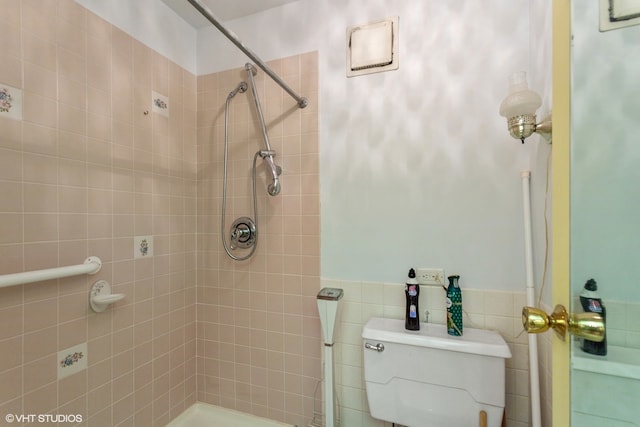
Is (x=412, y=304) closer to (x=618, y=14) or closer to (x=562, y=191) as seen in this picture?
(x=562, y=191)

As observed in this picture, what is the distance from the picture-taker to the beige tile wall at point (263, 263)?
1423 millimetres

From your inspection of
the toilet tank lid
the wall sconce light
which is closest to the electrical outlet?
the toilet tank lid

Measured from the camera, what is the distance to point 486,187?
3.82 feet

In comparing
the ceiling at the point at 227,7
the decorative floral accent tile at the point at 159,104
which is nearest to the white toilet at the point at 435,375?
the decorative floral accent tile at the point at 159,104

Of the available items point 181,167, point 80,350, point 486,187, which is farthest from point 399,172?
point 80,350

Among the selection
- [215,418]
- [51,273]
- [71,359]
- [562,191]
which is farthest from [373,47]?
[215,418]

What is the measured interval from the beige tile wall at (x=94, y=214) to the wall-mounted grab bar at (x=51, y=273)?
7 cm

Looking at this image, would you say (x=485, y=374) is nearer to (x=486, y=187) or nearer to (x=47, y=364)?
(x=486, y=187)

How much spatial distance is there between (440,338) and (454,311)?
5.0 inches

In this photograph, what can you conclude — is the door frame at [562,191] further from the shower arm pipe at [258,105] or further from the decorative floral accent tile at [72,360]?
the decorative floral accent tile at [72,360]

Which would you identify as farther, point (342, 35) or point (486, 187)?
point (342, 35)

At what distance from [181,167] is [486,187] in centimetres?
159

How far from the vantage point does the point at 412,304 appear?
1174mm

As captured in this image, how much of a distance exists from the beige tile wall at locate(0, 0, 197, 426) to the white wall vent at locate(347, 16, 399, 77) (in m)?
0.99
